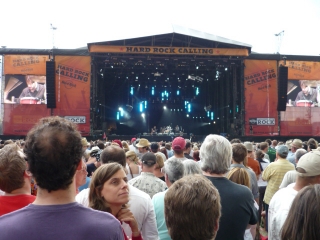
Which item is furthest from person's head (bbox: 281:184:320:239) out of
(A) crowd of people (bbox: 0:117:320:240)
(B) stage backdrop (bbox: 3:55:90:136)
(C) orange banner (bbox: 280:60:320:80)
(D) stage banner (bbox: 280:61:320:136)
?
(C) orange banner (bbox: 280:60:320:80)

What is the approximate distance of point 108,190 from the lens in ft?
7.47

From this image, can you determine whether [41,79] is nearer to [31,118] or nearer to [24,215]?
[31,118]

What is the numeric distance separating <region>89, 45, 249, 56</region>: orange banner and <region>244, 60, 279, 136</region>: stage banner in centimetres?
185

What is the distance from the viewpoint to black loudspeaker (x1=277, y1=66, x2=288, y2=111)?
19.1m

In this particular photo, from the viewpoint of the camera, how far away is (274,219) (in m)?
2.69

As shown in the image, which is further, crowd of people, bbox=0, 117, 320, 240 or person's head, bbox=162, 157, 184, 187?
person's head, bbox=162, 157, 184, 187

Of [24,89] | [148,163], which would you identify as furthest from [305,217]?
[24,89]

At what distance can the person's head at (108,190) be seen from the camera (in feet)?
7.41

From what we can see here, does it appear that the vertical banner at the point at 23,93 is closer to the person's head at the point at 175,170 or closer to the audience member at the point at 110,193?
the person's head at the point at 175,170

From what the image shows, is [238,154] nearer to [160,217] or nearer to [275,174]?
[275,174]

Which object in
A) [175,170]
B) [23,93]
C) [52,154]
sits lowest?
[175,170]

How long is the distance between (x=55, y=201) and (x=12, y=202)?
1.01 m

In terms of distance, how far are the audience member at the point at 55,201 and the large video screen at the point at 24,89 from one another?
1914 centimetres

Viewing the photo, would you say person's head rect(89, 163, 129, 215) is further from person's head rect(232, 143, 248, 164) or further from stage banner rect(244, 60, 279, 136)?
stage banner rect(244, 60, 279, 136)
